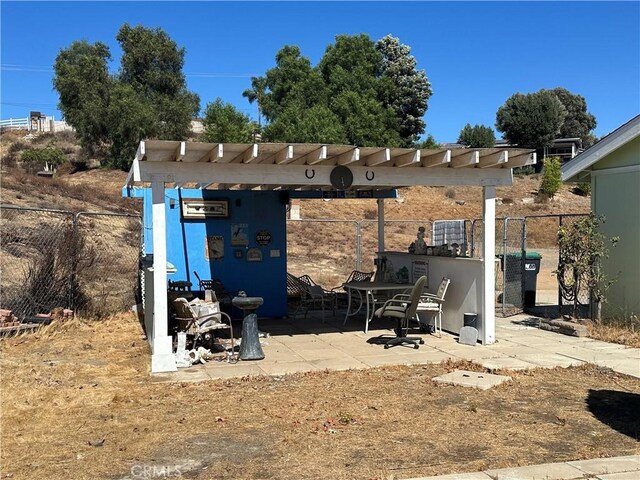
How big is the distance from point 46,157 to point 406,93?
2546 cm

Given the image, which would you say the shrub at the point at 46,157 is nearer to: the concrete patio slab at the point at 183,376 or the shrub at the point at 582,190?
the shrub at the point at 582,190

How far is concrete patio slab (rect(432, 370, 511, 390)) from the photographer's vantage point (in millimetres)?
6918

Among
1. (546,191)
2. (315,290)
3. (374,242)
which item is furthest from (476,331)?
(546,191)

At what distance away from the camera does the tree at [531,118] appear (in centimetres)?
5200

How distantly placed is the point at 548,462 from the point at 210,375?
4137 millimetres

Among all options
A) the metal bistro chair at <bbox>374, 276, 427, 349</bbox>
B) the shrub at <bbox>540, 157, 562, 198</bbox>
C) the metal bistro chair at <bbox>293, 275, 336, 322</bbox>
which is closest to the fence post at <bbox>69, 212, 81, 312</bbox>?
the metal bistro chair at <bbox>293, 275, 336, 322</bbox>

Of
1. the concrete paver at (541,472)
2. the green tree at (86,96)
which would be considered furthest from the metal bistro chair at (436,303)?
the green tree at (86,96)

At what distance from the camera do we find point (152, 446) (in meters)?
4.93

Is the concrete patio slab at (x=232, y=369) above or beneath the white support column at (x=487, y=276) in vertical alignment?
beneath

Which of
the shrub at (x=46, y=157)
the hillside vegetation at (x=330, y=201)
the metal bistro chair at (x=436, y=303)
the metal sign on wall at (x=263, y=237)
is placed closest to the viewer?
the metal bistro chair at (x=436, y=303)

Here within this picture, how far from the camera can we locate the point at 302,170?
888 cm

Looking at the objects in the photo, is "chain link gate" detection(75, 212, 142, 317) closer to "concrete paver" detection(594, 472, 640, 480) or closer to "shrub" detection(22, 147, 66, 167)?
"concrete paver" detection(594, 472, 640, 480)

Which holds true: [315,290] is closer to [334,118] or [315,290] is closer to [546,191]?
[334,118]

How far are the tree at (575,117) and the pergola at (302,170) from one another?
202ft
